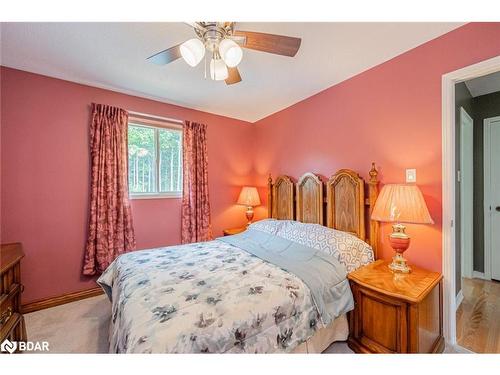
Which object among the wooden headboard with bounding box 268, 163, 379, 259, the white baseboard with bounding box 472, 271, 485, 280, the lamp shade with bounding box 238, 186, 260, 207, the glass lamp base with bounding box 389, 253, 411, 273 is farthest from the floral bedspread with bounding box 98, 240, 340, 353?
the white baseboard with bounding box 472, 271, 485, 280

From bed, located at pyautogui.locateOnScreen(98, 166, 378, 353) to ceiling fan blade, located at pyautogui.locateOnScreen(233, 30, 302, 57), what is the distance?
4.36 ft

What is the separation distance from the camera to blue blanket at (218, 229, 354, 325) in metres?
1.47

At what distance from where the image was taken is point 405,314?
4.35 feet

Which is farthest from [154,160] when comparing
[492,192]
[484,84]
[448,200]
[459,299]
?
[492,192]

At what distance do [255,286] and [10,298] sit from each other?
174 cm

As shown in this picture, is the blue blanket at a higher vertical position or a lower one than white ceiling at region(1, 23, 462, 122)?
lower

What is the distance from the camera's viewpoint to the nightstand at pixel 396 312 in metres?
1.33

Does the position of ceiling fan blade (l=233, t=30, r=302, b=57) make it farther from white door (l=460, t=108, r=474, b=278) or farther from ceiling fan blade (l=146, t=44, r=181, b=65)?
white door (l=460, t=108, r=474, b=278)

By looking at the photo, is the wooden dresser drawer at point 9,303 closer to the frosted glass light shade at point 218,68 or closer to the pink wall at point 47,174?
the pink wall at point 47,174

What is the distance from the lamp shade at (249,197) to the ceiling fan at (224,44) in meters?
2.08

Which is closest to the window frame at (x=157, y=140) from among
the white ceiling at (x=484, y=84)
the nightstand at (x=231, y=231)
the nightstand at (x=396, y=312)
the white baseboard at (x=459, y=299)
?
the nightstand at (x=231, y=231)
